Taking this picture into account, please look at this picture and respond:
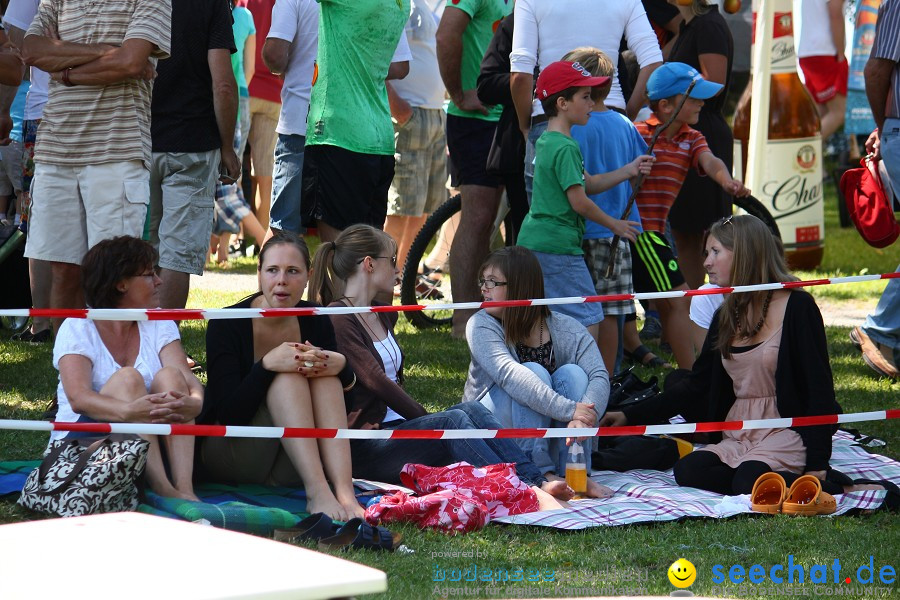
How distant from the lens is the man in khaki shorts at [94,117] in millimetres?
5906

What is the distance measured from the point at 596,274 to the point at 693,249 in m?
1.67

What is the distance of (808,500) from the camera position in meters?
4.76

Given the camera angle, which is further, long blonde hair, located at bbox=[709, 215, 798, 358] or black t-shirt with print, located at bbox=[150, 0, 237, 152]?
black t-shirt with print, located at bbox=[150, 0, 237, 152]

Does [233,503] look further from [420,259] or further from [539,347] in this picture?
[420,259]

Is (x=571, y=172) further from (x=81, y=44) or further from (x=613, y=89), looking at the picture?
(x=81, y=44)

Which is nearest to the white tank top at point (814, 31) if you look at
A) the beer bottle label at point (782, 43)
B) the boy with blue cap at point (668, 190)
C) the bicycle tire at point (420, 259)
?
the beer bottle label at point (782, 43)

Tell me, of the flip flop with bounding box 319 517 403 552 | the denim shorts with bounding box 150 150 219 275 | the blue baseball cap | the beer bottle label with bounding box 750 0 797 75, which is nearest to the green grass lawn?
the flip flop with bounding box 319 517 403 552

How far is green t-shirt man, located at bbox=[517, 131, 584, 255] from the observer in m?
6.07

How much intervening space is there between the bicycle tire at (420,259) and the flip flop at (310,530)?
4.10 metres

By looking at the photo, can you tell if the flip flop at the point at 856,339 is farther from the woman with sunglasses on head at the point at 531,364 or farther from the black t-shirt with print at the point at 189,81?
the black t-shirt with print at the point at 189,81

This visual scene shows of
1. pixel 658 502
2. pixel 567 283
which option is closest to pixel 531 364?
pixel 658 502

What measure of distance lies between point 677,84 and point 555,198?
3.32 feet

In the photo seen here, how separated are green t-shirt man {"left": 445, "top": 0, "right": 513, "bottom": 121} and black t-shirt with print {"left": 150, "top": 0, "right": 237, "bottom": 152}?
1.66 metres

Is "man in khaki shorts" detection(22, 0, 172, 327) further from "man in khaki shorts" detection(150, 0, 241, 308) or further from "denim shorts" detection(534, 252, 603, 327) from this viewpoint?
"denim shorts" detection(534, 252, 603, 327)
